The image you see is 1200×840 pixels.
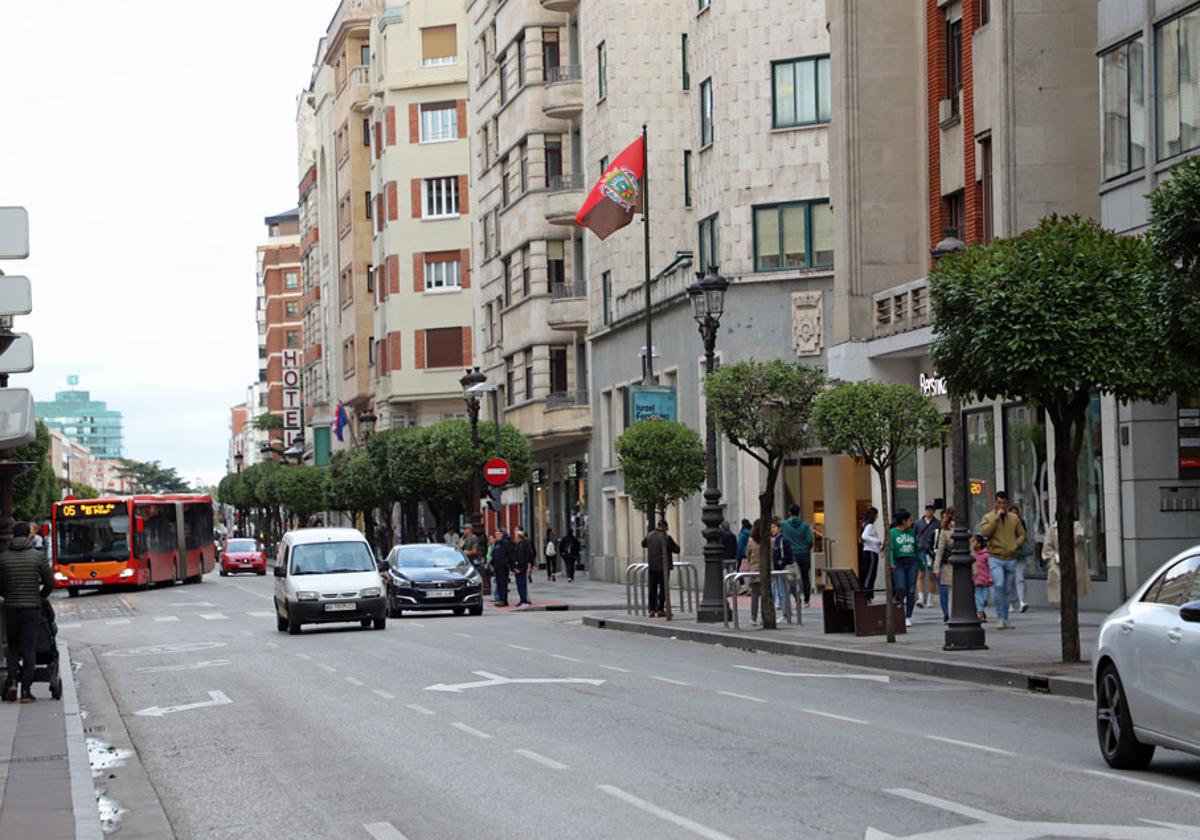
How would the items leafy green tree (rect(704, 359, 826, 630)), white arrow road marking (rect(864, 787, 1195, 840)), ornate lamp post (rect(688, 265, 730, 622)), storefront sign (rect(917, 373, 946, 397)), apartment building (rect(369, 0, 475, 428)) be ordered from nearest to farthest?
white arrow road marking (rect(864, 787, 1195, 840)) < leafy green tree (rect(704, 359, 826, 630)) < ornate lamp post (rect(688, 265, 730, 622)) < storefront sign (rect(917, 373, 946, 397)) < apartment building (rect(369, 0, 475, 428))

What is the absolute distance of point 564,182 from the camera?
6431 cm

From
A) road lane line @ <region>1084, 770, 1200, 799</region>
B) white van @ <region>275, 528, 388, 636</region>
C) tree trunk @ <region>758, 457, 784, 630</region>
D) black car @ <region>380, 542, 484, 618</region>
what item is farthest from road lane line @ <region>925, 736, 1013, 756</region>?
black car @ <region>380, 542, 484, 618</region>

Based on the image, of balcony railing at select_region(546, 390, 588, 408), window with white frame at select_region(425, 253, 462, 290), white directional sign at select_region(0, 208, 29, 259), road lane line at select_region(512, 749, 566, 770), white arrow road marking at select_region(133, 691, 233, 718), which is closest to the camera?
road lane line at select_region(512, 749, 566, 770)

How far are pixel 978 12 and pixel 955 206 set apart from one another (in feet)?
12.6

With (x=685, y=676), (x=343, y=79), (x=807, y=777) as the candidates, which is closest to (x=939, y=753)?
(x=807, y=777)

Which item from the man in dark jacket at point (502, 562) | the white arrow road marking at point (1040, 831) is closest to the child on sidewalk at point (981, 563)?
the man in dark jacket at point (502, 562)

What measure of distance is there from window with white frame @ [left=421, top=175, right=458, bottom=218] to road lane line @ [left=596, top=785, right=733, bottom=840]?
251 ft

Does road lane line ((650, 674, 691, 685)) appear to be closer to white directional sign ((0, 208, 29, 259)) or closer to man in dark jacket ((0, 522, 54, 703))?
man in dark jacket ((0, 522, 54, 703))

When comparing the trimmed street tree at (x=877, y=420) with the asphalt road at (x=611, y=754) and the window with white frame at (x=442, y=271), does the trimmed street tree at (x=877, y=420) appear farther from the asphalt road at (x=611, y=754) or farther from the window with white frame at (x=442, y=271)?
the window with white frame at (x=442, y=271)

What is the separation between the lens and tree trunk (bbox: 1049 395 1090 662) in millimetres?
21469

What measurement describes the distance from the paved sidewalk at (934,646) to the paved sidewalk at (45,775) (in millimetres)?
9216

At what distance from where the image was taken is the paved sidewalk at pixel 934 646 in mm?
21016

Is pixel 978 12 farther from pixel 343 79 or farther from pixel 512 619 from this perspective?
pixel 343 79

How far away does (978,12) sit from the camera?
37.2 metres
